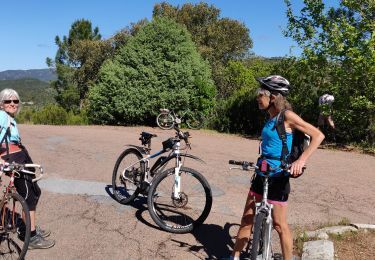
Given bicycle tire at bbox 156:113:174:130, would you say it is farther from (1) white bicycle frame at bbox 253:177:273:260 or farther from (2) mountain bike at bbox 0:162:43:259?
(1) white bicycle frame at bbox 253:177:273:260

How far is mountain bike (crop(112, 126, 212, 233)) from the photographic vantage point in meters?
5.08

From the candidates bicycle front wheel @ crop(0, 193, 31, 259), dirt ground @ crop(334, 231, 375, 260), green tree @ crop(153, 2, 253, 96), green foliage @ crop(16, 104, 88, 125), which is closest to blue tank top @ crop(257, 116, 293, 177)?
dirt ground @ crop(334, 231, 375, 260)

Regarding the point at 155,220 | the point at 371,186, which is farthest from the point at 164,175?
the point at 371,186

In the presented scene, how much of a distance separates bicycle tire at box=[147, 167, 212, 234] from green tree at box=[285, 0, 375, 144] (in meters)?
7.81

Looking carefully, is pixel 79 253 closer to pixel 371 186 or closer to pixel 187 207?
pixel 187 207

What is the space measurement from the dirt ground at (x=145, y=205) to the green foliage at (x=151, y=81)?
609cm

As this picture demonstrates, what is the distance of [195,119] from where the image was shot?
57.5ft

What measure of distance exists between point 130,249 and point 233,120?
41.2ft

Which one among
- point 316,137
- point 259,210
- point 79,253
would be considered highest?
point 316,137

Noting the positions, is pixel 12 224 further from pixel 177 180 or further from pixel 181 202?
pixel 181 202

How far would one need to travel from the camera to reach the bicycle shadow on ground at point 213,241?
4.63 metres

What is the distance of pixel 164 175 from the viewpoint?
16.5 feet

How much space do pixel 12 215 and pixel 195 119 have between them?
13.6m

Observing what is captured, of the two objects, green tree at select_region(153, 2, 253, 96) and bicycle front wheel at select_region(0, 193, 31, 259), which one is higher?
green tree at select_region(153, 2, 253, 96)
